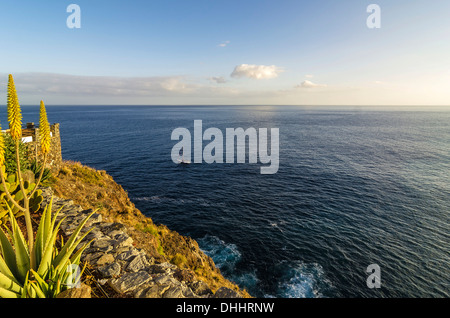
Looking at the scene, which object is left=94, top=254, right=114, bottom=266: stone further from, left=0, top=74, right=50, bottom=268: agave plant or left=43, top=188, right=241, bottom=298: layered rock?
left=0, top=74, right=50, bottom=268: agave plant

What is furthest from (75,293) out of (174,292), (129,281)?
(174,292)

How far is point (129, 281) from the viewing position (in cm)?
621

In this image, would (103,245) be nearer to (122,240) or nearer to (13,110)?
(122,240)

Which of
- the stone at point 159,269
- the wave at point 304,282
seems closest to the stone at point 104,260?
the stone at point 159,269

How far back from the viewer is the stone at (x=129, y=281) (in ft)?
19.5

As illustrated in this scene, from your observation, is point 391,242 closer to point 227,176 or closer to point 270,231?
point 270,231

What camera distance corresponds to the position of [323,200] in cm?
3291

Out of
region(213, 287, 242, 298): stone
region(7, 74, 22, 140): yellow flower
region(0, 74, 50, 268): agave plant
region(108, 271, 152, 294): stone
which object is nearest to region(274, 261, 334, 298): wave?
region(213, 287, 242, 298): stone

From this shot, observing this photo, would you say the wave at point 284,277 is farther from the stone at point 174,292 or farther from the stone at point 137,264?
the stone at point 174,292

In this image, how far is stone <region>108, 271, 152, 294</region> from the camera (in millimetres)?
5941

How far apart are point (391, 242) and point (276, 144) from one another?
49548 mm
